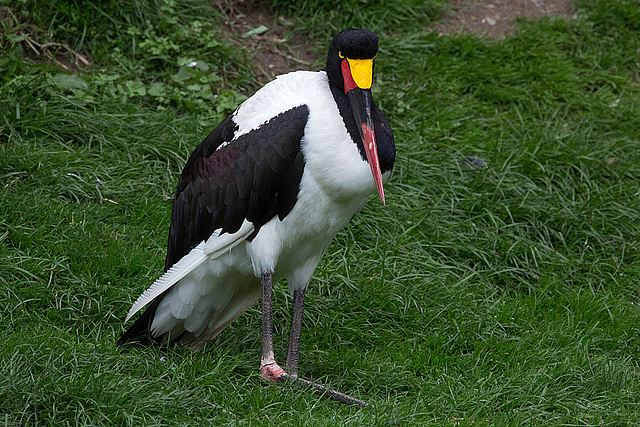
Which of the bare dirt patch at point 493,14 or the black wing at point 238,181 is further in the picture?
the bare dirt patch at point 493,14

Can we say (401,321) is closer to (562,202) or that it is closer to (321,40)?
(562,202)

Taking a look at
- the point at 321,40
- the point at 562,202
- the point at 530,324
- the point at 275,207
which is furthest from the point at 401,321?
the point at 321,40

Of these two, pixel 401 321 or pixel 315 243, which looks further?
pixel 401 321

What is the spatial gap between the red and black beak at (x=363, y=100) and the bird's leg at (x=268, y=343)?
67 cm

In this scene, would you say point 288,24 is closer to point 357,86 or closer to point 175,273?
point 357,86

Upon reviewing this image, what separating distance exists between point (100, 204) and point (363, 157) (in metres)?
2.00

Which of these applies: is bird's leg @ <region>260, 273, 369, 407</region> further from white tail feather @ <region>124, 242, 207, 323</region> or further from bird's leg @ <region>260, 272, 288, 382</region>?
white tail feather @ <region>124, 242, 207, 323</region>

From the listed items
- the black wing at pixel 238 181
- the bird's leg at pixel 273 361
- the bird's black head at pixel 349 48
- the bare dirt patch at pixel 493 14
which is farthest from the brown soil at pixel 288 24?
the bird's leg at pixel 273 361

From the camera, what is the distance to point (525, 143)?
584 centimetres

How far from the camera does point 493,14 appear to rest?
282 inches

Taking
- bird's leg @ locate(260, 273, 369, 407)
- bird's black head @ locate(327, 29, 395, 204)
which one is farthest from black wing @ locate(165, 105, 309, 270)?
bird's leg @ locate(260, 273, 369, 407)

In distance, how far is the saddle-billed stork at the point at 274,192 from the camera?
3531 millimetres

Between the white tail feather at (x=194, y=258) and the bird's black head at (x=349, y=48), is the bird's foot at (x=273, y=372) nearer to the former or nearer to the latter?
the white tail feather at (x=194, y=258)

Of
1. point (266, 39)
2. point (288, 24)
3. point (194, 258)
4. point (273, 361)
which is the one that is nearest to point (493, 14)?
point (288, 24)
